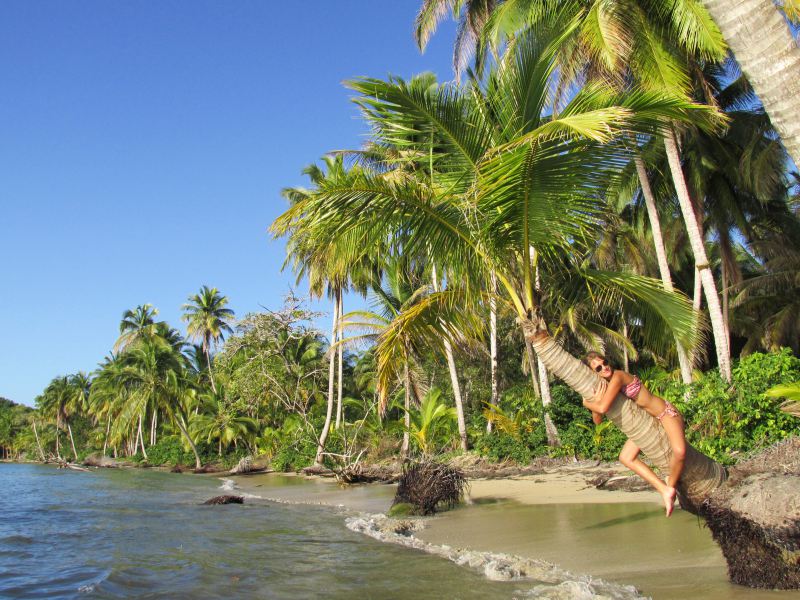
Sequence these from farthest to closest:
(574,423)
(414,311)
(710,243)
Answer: (710,243) → (574,423) → (414,311)

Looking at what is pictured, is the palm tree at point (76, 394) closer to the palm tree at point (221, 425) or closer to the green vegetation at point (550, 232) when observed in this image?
the palm tree at point (221, 425)

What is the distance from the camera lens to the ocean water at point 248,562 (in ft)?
20.5

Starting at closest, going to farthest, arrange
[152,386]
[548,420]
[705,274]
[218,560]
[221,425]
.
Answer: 1. [218,560]
2. [705,274]
3. [548,420]
4. [152,386]
5. [221,425]

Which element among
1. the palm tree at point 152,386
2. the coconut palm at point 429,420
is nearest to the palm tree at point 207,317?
the palm tree at point 152,386

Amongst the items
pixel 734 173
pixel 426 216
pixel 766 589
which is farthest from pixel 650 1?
pixel 766 589

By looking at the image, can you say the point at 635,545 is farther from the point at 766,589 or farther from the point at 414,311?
the point at 414,311

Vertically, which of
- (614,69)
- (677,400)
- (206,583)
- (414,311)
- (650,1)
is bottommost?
(206,583)

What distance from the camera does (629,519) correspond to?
27.4 ft

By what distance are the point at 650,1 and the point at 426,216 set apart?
9421 mm

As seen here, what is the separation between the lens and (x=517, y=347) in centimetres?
2953

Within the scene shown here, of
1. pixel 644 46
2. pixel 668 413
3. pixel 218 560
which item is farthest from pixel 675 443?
pixel 644 46

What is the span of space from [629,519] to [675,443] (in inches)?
160

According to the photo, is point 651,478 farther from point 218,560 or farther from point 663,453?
point 218,560

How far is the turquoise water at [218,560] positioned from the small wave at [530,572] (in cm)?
18
